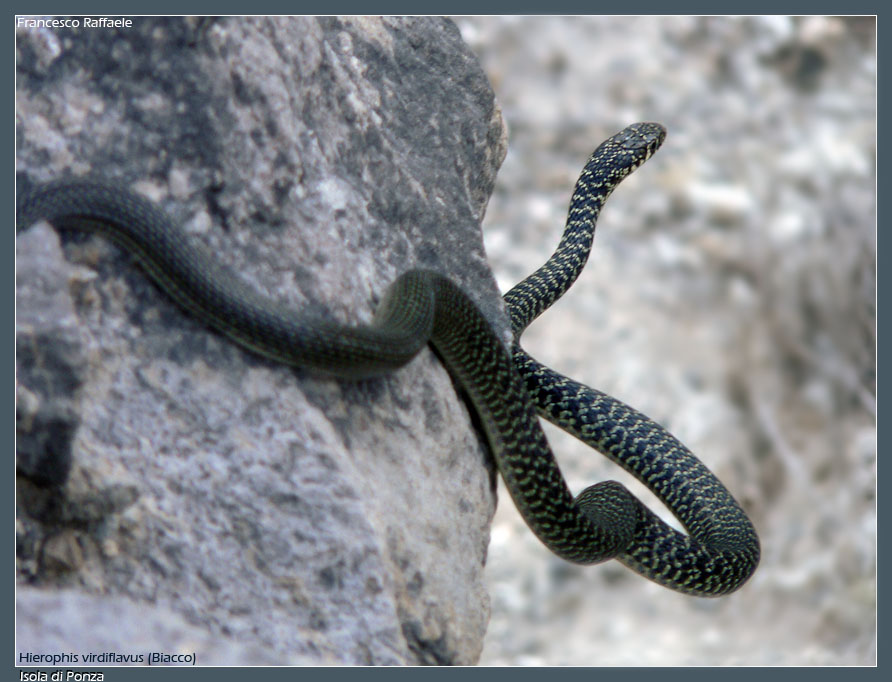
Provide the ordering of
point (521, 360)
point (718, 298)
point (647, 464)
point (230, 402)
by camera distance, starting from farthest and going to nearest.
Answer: point (718, 298) → point (647, 464) → point (521, 360) → point (230, 402)

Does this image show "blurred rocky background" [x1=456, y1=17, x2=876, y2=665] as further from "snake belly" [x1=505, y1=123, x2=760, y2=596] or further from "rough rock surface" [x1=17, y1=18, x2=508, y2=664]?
"rough rock surface" [x1=17, y1=18, x2=508, y2=664]

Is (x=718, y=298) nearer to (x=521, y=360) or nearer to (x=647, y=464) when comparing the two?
(x=647, y=464)

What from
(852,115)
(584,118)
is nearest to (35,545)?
(584,118)

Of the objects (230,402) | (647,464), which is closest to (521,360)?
(647,464)

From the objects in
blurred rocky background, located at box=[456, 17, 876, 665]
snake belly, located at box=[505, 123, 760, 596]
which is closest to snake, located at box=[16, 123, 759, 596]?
snake belly, located at box=[505, 123, 760, 596]

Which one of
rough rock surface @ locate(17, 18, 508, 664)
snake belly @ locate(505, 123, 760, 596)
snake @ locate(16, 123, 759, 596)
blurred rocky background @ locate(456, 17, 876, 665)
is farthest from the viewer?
blurred rocky background @ locate(456, 17, 876, 665)

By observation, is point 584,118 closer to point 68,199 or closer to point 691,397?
point 691,397
